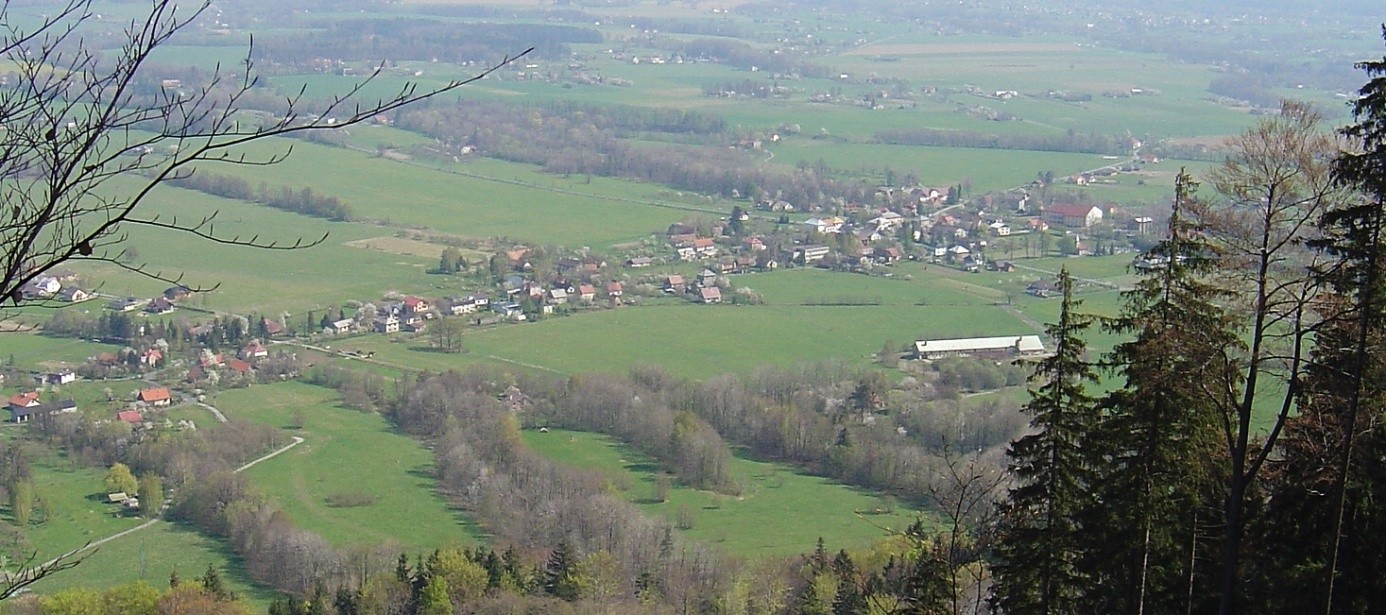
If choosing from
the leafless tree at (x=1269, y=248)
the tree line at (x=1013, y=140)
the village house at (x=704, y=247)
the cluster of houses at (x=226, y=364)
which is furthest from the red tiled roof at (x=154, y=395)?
the tree line at (x=1013, y=140)

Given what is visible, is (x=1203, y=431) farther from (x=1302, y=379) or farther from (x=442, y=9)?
(x=442, y=9)

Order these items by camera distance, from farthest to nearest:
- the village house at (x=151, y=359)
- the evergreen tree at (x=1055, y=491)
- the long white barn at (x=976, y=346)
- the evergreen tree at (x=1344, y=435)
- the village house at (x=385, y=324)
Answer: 1. the village house at (x=385, y=324)
2. the long white barn at (x=976, y=346)
3. the village house at (x=151, y=359)
4. the evergreen tree at (x=1055, y=491)
5. the evergreen tree at (x=1344, y=435)

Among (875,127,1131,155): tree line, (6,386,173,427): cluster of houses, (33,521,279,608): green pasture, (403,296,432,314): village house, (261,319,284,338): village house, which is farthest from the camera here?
(875,127,1131,155): tree line

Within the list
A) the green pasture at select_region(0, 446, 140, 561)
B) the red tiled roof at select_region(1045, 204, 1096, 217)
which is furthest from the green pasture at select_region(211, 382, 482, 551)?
the red tiled roof at select_region(1045, 204, 1096, 217)

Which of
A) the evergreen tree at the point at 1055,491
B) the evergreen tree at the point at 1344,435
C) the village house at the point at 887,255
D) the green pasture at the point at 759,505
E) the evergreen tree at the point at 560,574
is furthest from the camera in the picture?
the village house at the point at 887,255

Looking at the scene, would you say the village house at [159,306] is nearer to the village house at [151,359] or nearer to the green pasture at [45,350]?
the green pasture at [45,350]

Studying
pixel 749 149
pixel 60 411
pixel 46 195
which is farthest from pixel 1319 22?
pixel 46 195

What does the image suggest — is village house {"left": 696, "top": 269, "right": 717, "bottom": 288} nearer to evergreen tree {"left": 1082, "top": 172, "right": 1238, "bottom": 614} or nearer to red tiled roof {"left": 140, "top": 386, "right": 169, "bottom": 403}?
red tiled roof {"left": 140, "top": 386, "right": 169, "bottom": 403}
